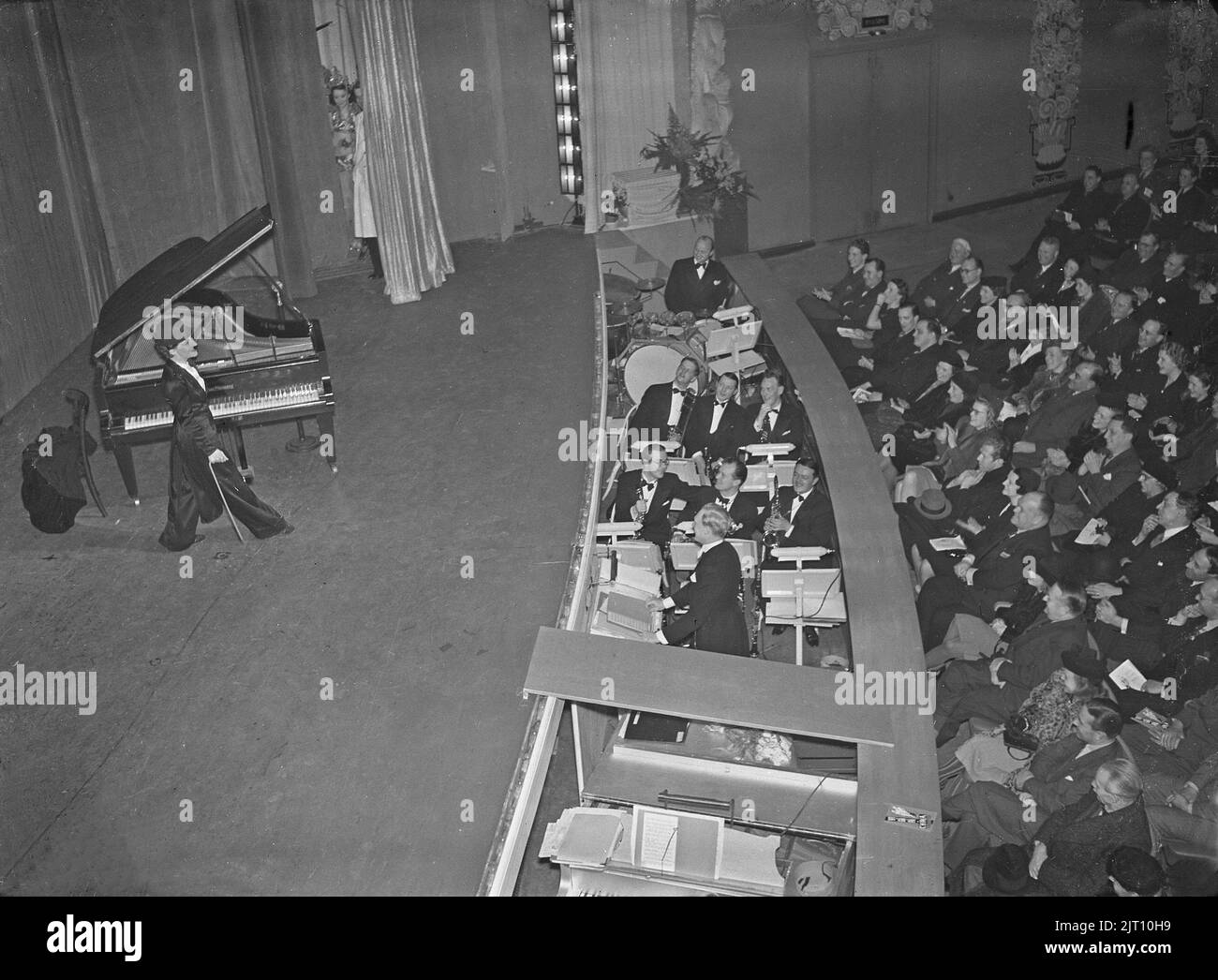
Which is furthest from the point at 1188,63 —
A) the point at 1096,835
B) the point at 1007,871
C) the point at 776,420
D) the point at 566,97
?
the point at 1007,871

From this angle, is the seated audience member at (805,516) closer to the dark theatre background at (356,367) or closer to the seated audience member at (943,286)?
the dark theatre background at (356,367)

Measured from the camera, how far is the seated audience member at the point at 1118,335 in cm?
775

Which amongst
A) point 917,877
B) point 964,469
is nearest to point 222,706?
point 917,877

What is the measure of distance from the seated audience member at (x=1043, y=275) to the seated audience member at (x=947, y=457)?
2.01 metres

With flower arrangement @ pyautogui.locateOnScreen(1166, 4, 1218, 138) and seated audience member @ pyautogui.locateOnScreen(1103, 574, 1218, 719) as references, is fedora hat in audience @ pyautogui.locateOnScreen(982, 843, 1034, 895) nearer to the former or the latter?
seated audience member @ pyautogui.locateOnScreen(1103, 574, 1218, 719)

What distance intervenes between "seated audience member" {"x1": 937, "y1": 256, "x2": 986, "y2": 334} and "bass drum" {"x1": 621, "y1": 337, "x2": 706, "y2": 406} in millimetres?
1942

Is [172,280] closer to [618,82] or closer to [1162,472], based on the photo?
[618,82]

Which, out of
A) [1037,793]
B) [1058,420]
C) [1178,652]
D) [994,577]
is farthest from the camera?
[1058,420]

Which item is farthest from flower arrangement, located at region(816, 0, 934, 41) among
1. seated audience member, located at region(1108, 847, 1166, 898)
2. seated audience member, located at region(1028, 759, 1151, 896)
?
seated audience member, located at region(1108, 847, 1166, 898)

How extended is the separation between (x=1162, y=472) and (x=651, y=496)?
282 centimetres

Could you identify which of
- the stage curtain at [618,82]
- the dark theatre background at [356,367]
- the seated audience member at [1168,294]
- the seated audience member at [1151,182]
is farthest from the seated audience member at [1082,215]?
the stage curtain at [618,82]

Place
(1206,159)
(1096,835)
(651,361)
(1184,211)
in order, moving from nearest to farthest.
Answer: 1. (1096,835)
2. (651,361)
3. (1184,211)
4. (1206,159)

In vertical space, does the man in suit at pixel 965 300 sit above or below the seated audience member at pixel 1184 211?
below

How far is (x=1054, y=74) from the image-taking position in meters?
11.8
